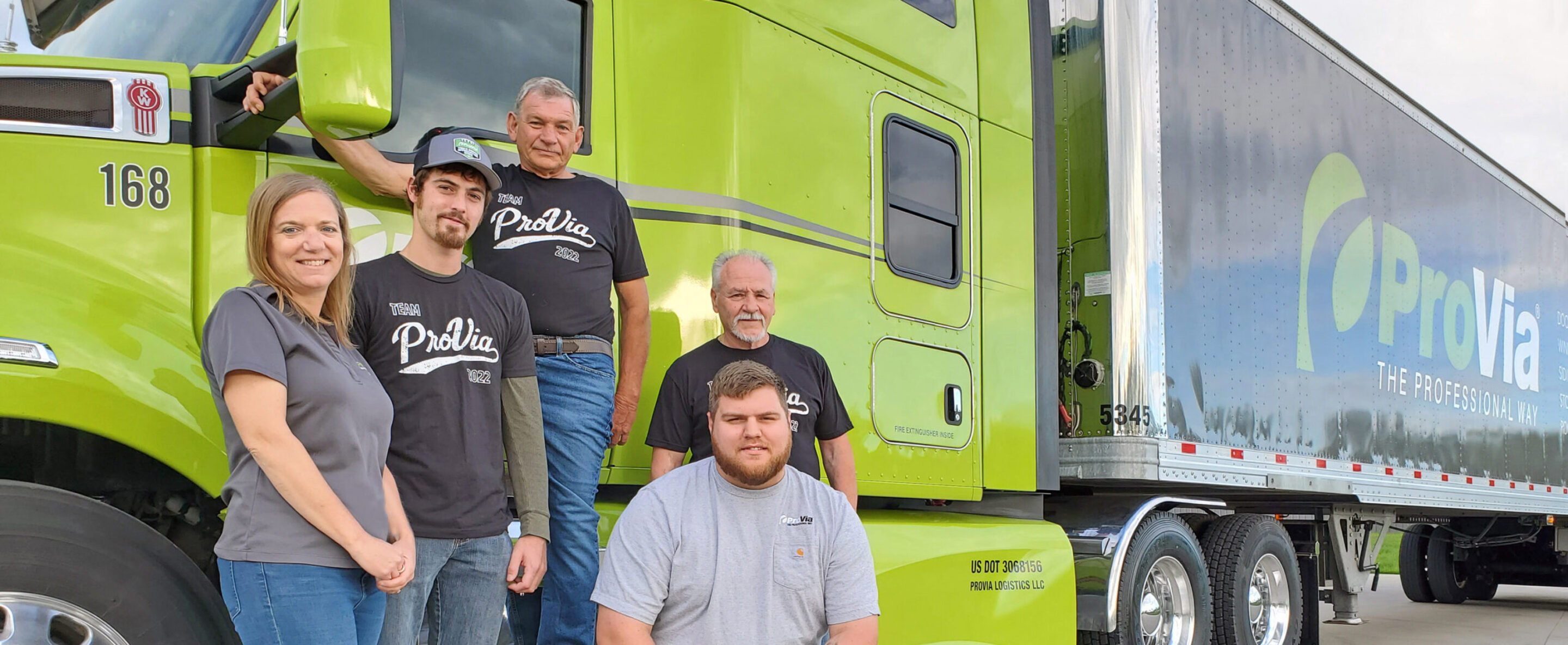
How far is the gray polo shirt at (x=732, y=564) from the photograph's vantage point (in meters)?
3.02

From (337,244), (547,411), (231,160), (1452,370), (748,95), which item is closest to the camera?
(337,244)

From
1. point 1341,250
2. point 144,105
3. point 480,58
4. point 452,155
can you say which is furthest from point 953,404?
point 1341,250

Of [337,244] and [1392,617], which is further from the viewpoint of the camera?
[1392,617]

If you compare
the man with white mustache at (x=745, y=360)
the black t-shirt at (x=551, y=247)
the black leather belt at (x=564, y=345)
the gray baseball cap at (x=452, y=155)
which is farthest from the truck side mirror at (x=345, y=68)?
the man with white mustache at (x=745, y=360)

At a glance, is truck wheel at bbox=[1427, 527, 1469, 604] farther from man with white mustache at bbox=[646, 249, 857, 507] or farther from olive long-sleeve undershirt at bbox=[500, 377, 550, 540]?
olive long-sleeve undershirt at bbox=[500, 377, 550, 540]

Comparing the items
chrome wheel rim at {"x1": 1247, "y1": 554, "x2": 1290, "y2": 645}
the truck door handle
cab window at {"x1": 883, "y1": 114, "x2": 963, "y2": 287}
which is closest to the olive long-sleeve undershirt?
cab window at {"x1": 883, "y1": 114, "x2": 963, "y2": 287}

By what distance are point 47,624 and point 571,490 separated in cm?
123

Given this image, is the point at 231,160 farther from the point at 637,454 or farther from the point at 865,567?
the point at 865,567

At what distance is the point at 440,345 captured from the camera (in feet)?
9.41

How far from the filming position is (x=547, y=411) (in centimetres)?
333

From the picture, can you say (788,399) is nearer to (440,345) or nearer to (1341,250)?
(440,345)

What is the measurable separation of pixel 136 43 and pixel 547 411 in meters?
1.52

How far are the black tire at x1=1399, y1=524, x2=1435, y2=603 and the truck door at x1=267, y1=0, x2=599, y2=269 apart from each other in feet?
42.5

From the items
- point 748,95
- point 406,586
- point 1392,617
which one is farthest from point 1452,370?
point 406,586
